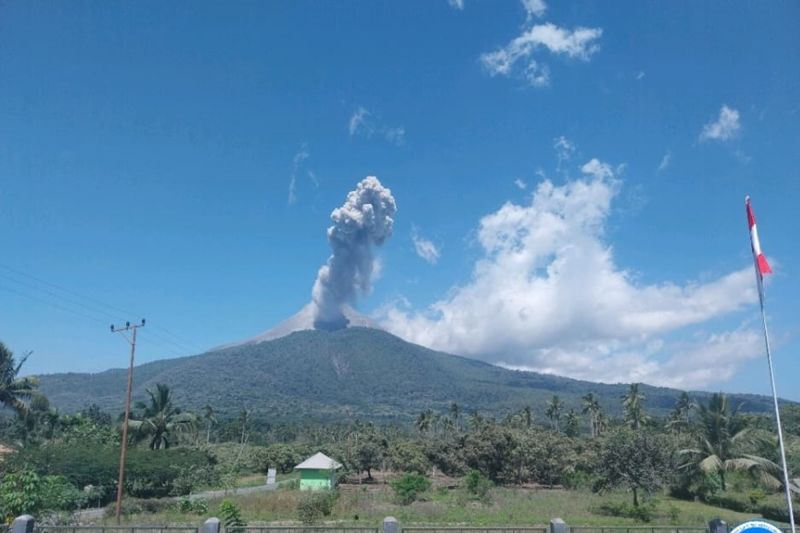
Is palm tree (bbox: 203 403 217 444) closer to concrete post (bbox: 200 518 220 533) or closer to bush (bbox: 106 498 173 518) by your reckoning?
bush (bbox: 106 498 173 518)

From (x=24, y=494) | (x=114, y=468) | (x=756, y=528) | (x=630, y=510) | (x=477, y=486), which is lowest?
(x=477, y=486)

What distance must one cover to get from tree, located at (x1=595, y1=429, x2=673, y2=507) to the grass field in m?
1.53

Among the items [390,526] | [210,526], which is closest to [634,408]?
[390,526]

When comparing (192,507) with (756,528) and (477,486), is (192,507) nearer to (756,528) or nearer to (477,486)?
(477,486)

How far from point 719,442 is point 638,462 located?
29.8 ft

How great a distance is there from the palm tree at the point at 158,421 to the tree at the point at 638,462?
102 feet

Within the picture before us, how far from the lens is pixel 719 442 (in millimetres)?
33781

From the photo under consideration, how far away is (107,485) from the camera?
108 feet

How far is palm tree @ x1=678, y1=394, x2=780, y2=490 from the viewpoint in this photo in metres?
32.9


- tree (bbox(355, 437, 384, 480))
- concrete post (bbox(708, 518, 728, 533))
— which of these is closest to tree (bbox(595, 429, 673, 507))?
concrete post (bbox(708, 518, 728, 533))

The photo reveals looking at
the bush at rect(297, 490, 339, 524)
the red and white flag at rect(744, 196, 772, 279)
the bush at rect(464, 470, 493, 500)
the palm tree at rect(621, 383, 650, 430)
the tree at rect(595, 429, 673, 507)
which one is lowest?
the bush at rect(464, 470, 493, 500)

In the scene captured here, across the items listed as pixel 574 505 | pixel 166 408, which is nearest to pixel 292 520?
pixel 574 505

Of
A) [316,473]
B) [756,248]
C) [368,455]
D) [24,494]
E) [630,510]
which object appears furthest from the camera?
[368,455]

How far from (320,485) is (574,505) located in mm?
17609
